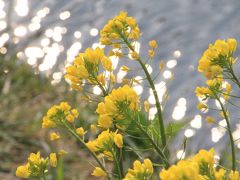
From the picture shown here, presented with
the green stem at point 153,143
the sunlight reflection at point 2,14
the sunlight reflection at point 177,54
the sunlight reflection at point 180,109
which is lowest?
the sunlight reflection at point 180,109

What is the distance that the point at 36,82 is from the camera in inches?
205

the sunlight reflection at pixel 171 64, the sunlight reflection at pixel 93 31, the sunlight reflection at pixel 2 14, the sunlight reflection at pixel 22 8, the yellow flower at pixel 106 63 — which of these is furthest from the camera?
the sunlight reflection at pixel 22 8

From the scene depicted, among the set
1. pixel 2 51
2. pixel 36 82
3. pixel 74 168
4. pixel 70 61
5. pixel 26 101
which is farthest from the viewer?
pixel 70 61

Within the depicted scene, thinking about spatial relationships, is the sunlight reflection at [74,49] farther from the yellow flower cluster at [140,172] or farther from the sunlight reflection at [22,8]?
the yellow flower cluster at [140,172]

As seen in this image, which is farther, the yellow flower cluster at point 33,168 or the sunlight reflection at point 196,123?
the sunlight reflection at point 196,123

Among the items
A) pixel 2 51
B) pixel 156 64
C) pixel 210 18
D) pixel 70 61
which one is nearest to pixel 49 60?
pixel 70 61

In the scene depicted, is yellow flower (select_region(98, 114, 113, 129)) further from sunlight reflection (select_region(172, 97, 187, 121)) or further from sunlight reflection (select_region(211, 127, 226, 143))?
sunlight reflection (select_region(172, 97, 187, 121))

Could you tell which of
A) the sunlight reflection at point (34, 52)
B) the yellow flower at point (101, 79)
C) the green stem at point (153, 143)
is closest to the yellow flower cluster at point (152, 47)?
the yellow flower at point (101, 79)

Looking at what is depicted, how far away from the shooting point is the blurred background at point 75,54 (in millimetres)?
4230

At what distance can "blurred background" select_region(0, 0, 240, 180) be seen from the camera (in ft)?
13.9

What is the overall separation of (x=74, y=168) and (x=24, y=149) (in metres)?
0.43

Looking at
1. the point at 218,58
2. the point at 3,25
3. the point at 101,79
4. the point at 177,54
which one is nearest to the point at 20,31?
the point at 3,25

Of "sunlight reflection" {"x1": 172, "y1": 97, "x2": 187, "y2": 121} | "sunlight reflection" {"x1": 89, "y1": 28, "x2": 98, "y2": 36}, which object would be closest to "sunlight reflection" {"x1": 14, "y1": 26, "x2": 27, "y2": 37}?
"sunlight reflection" {"x1": 89, "y1": 28, "x2": 98, "y2": 36}

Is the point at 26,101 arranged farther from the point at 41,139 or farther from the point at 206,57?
the point at 206,57
